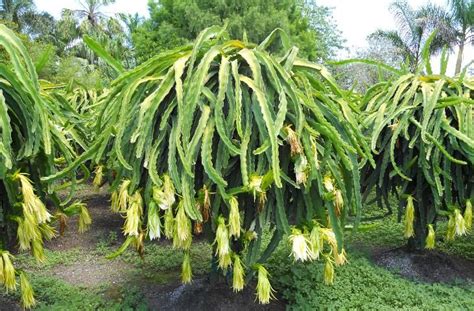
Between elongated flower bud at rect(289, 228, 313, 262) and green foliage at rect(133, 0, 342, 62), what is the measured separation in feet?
37.2

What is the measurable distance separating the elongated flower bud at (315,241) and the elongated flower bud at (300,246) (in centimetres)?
2

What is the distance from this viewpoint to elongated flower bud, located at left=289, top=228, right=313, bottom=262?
89.2 inches

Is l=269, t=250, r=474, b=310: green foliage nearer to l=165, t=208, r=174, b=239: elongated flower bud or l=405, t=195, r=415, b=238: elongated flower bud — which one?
l=405, t=195, r=415, b=238: elongated flower bud

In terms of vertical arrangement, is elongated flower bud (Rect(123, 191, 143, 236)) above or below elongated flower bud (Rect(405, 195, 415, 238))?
above

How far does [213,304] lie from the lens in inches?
126

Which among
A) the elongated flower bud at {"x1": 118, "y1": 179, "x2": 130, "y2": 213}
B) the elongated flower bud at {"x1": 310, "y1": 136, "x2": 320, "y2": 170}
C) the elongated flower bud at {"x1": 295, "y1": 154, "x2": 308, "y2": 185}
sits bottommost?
the elongated flower bud at {"x1": 118, "y1": 179, "x2": 130, "y2": 213}

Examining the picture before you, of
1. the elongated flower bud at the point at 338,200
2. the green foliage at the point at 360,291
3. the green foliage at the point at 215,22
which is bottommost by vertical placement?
the green foliage at the point at 360,291

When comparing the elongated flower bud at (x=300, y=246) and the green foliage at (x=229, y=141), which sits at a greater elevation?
the green foliage at (x=229, y=141)

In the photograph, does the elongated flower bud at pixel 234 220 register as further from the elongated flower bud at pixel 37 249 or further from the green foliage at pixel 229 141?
the elongated flower bud at pixel 37 249

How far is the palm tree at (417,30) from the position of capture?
18281mm

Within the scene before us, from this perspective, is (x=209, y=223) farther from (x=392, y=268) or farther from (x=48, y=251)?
(x=48, y=251)

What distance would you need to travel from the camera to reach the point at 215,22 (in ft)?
46.4

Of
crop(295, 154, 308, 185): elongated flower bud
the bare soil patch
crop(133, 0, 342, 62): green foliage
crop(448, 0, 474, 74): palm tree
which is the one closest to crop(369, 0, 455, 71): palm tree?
crop(448, 0, 474, 74): palm tree

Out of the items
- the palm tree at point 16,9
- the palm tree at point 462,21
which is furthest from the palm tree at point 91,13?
the palm tree at point 462,21
